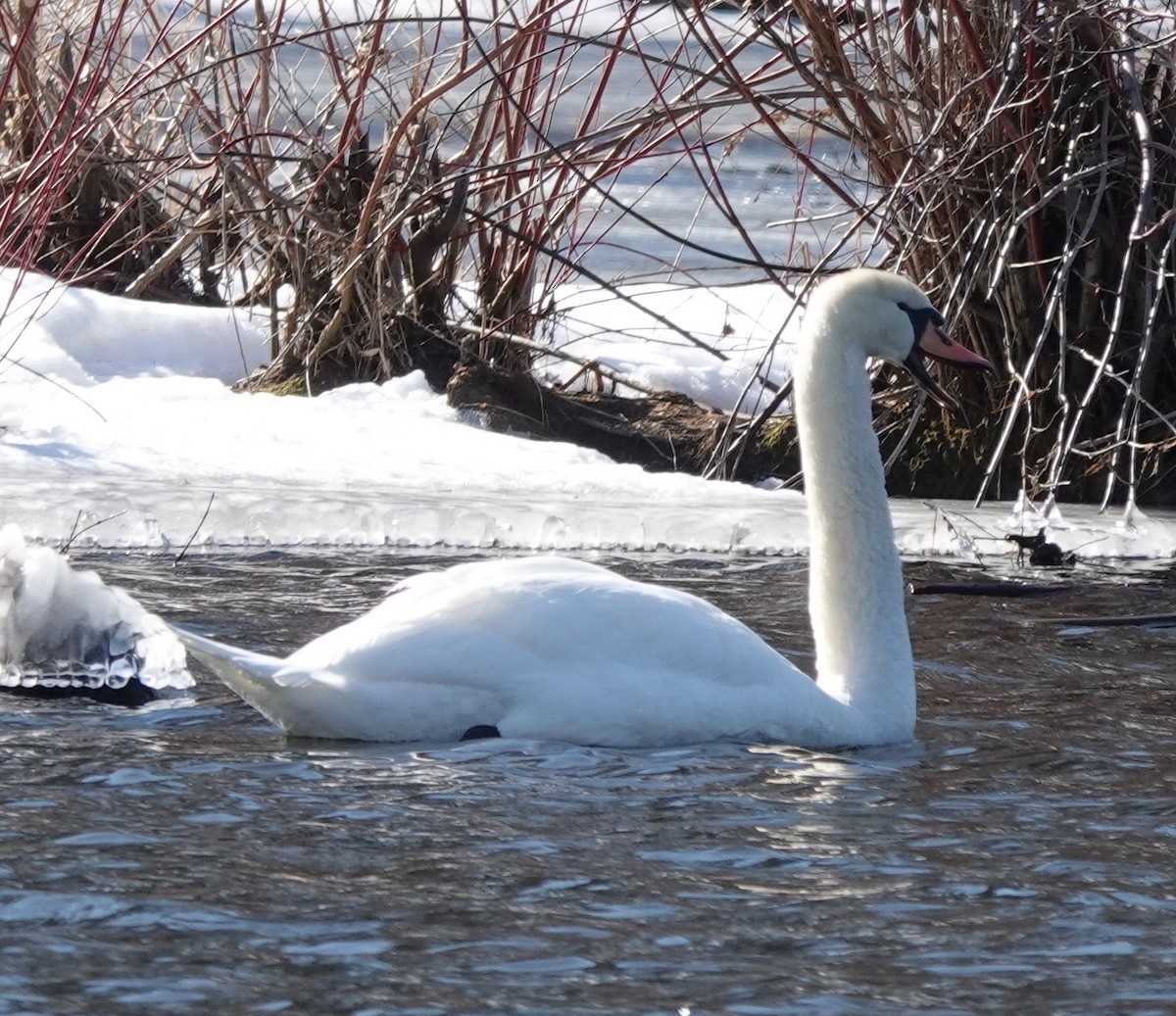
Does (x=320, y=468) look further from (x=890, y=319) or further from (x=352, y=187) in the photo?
(x=890, y=319)

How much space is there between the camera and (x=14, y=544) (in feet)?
14.2

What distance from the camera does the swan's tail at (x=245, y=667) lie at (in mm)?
3773

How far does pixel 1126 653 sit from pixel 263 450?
134 inches

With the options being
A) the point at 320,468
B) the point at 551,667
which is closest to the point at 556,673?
the point at 551,667

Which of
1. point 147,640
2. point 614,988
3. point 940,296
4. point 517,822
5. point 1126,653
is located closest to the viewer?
point 614,988

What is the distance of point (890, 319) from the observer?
14.5ft

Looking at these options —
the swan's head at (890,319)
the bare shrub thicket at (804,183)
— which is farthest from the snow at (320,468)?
the swan's head at (890,319)

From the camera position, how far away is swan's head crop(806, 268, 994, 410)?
438cm

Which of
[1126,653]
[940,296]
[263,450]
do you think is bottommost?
[1126,653]

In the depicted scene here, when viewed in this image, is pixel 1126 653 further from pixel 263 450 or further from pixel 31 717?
pixel 263 450

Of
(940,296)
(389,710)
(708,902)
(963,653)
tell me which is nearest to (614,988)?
(708,902)

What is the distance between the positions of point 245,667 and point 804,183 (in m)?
3.69

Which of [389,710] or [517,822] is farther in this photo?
[389,710]

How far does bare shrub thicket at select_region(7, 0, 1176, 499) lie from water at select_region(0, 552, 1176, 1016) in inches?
75.2
